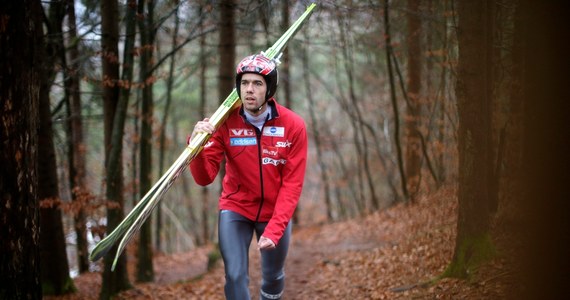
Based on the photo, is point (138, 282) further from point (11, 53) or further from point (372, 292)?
point (11, 53)

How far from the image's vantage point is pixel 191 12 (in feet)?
34.6

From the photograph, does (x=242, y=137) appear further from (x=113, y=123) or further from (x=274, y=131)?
(x=113, y=123)

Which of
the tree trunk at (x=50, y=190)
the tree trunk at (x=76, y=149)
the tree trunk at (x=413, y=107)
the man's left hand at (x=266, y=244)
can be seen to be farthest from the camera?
the tree trunk at (x=413, y=107)

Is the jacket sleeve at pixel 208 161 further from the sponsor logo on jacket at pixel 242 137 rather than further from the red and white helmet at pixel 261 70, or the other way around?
the red and white helmet at pixel 261 70

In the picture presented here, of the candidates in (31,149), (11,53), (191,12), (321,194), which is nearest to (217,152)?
(31,149)

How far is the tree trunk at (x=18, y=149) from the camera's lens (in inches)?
154

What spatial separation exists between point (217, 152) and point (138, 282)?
7.74m

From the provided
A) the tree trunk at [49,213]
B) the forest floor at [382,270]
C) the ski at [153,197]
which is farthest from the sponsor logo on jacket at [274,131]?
the tree trunk at [49,213]

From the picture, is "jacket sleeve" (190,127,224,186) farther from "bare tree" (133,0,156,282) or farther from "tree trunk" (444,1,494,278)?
"bare tree" (133,0,156,282)

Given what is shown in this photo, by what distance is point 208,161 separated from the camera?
16.0ft

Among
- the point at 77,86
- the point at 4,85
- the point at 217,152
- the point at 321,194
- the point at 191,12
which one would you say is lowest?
the point at 321,194

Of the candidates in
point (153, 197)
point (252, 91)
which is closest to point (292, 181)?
point (252, 91)

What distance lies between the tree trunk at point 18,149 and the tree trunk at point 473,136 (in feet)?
14.1

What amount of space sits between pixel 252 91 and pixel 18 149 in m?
1.91
